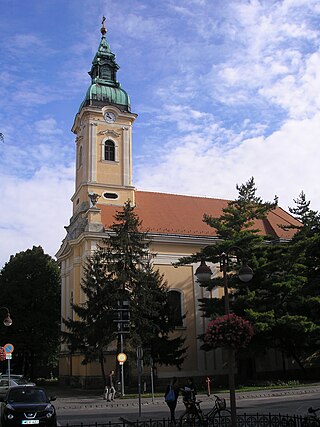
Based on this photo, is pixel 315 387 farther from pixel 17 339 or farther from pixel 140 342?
pixel 17 339

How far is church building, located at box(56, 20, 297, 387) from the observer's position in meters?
36.4

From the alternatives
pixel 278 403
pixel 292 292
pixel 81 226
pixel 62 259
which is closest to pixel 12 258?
pixel 62 259

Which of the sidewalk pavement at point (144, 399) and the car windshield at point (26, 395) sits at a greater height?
the car windshield at point (26, 395)

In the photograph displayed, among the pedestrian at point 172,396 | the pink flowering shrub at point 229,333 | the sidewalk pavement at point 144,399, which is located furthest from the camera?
the sidewalk pavement at point 144,399

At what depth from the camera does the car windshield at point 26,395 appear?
14.5m

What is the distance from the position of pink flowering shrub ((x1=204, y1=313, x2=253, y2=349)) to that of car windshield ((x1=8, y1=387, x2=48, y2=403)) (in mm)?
5759

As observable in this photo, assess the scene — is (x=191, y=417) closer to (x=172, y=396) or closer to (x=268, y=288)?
(x=172, y=396)

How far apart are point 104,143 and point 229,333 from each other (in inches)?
1185

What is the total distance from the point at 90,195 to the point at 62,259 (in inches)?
342

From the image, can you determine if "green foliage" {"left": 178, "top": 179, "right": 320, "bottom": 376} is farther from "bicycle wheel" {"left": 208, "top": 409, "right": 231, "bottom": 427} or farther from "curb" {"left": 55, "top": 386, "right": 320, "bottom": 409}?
"bicycle wheel" {"left": 208, "top": 409, "right": 231, "bottom": 427}

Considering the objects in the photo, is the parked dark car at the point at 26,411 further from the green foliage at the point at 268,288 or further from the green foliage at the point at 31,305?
the green foliage at the point at 31,305

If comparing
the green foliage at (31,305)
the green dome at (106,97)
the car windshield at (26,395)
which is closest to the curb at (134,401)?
the car windshield at (26,395)

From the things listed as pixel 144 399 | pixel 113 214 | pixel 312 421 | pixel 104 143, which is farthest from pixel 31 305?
pixel 312 421

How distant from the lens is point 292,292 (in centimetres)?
2981
